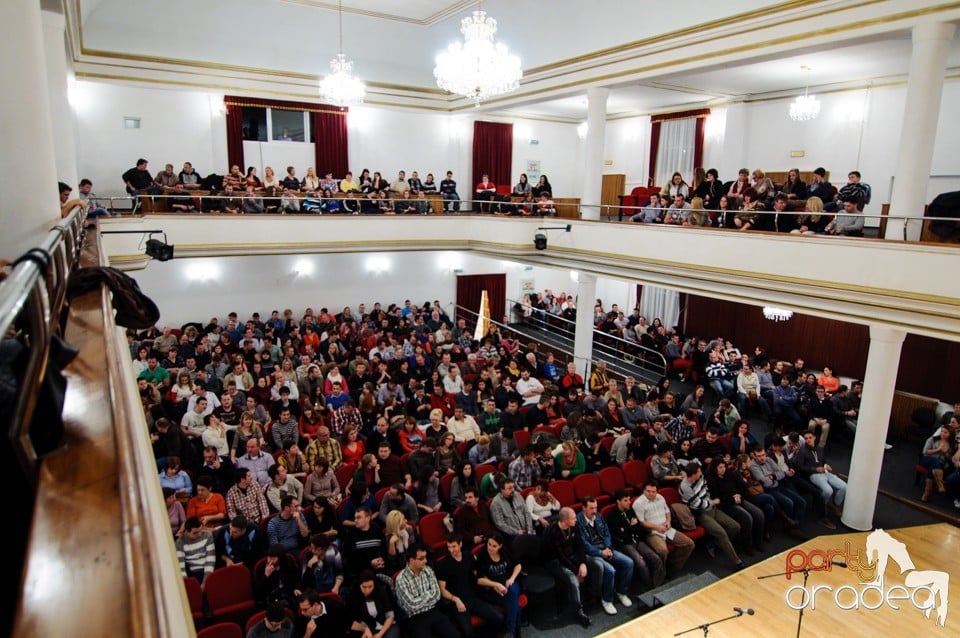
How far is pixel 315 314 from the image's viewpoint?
48.5ft

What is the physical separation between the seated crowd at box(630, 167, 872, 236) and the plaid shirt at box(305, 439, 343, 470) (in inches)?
241

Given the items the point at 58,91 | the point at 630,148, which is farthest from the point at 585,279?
the point at 58,91

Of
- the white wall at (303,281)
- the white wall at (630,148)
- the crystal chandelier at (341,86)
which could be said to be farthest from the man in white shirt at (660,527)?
the white wall at (630,148)

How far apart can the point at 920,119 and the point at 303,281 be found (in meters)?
12.3

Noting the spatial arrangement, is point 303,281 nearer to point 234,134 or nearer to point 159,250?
point 234,134

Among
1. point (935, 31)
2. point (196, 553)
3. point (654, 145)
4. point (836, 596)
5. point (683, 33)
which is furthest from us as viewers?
point (654, 145)

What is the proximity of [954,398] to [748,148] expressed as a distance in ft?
22.0

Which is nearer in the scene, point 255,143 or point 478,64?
point 478,64

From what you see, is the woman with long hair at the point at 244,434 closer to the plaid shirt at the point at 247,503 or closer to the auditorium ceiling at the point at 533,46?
the plaid shirt at the point at 247,503

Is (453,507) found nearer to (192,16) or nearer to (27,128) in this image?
(27,128)

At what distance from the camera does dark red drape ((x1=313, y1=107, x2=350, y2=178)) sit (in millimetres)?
14664

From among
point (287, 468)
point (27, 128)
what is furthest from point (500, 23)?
point (27, 128)

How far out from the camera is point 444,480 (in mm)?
6957

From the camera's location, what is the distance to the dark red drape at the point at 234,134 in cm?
1356
